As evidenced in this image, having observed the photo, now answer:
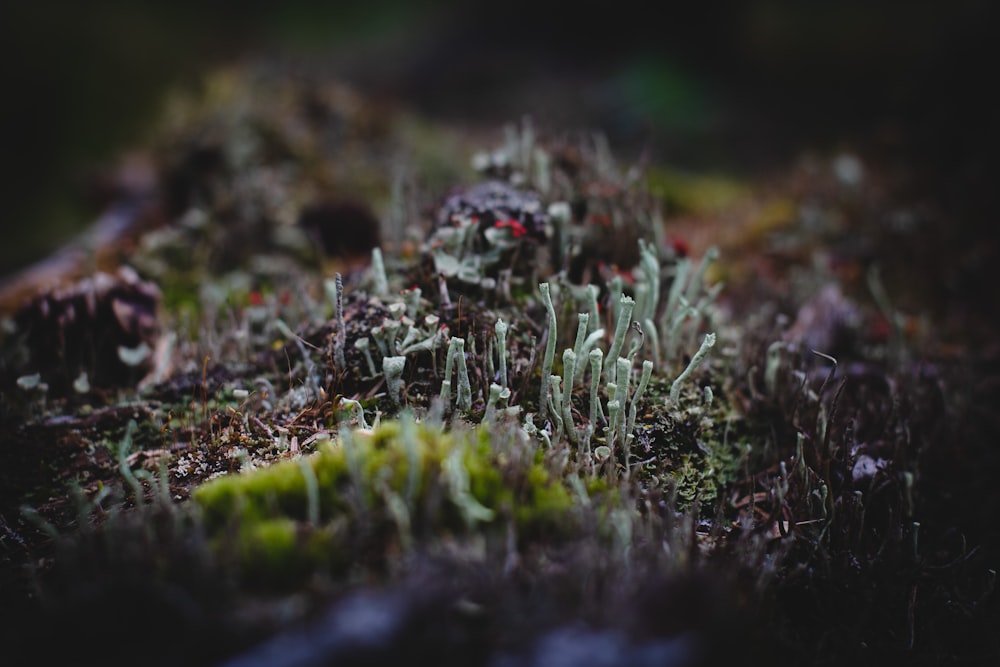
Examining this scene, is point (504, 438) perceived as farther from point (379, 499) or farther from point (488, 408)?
point (379, 499)

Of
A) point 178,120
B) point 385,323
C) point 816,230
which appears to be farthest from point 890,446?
point 178,120

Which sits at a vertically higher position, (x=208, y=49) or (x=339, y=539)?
(x=208, y=49)

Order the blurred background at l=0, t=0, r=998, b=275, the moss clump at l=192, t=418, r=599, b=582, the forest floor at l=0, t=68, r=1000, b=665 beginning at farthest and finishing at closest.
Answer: the blurred background at l=0, t=0, r=998, b=275 → the moss clump at l=192, t=418, r=599, b=582 → the forest floor at l=0, t=68, r=1000, b=665

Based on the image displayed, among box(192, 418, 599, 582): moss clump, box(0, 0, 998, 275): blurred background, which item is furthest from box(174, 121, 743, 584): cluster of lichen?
box(0, 0, 998, 275): blurred background

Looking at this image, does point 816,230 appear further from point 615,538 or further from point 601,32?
point 601,32

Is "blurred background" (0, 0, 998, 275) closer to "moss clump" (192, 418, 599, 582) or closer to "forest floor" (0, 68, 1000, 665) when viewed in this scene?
"forest floor" (0, 68, 1000, 665)

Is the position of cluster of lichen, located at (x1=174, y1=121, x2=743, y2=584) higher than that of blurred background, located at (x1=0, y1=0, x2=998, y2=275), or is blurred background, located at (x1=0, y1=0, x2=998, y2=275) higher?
blurred background, located at (x1=0, y1=0, x2=998, y2=275)

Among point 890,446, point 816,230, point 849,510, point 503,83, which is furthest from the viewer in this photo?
point 503,83
